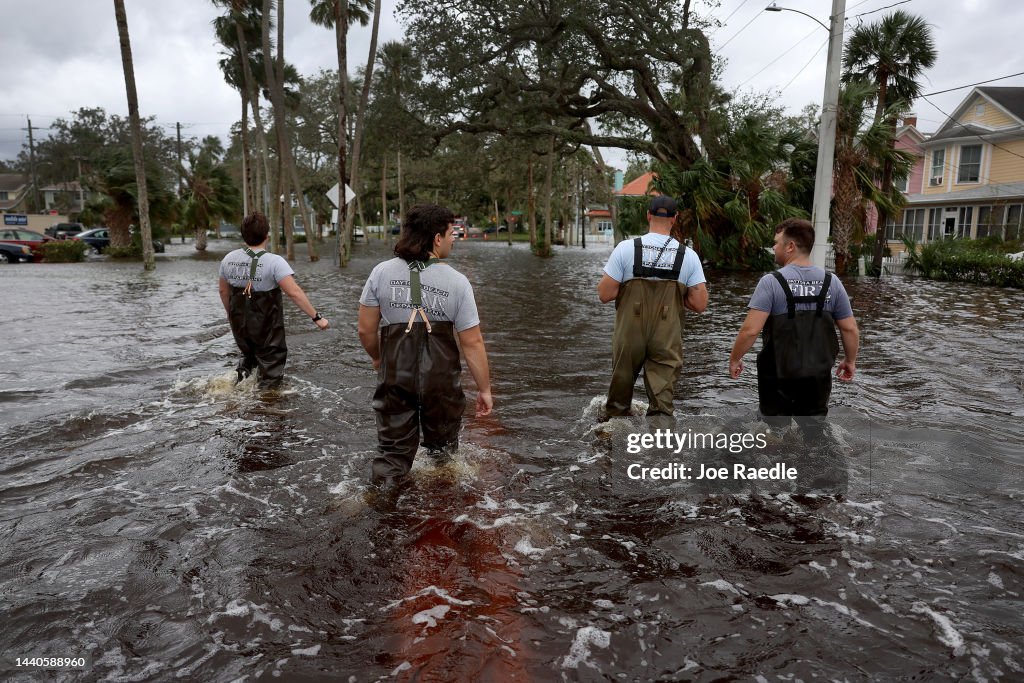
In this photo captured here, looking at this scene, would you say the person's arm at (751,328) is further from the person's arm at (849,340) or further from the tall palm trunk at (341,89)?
the tall palm trunk at (341,89)

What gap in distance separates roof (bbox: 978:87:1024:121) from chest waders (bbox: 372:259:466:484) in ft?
115

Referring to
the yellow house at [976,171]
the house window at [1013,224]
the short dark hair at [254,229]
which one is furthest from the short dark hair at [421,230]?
the yellow house at [976,171]

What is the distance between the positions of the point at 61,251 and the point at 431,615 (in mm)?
34288

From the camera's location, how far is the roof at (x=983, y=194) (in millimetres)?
29206

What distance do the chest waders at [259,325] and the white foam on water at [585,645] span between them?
492cm

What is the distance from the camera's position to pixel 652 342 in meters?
5.53

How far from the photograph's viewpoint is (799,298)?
16.4 ft

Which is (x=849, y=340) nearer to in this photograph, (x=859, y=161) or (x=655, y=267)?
(x=655, y=267)

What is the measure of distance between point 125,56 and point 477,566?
2658 centimetres

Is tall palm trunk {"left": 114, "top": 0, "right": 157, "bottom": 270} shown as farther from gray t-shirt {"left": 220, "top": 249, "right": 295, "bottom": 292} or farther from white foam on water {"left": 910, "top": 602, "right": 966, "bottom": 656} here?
white foam on water {"left": 910, "top": 602, "right": 966, "bottom": 656}

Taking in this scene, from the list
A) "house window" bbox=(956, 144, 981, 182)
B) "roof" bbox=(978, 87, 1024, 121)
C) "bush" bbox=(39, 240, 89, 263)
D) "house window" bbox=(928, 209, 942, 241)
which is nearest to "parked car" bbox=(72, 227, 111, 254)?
"bush" bbox=(39, 240, 89, 263)

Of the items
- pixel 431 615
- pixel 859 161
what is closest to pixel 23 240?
pixel 859 161

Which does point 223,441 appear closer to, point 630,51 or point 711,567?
point 711,567

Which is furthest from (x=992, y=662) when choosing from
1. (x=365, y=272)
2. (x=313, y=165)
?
(x=313, y=165)
